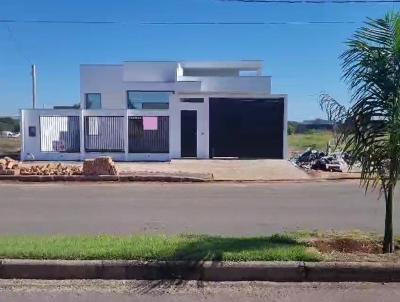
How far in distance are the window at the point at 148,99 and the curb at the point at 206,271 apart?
89.7 ft

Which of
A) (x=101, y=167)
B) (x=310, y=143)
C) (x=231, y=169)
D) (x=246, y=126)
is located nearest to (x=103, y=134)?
(x=246, y=126)

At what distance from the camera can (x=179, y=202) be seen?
12.8m

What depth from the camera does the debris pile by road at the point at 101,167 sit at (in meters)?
18.3

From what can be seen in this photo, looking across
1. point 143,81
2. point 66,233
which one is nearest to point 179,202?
point 66,233

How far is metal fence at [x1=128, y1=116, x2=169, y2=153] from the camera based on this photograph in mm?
26062

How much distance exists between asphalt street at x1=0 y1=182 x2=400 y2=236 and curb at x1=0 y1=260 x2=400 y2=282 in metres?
2.85

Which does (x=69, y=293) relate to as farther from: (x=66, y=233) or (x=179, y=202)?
(x=179, y=202)

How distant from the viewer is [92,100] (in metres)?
36.1

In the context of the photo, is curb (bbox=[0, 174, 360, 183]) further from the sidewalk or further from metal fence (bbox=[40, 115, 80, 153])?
metal fence (bbox=[40, 115, 80, 153])

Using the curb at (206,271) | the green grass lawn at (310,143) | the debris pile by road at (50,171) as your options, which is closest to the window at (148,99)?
the green grass lawn at (310,143)

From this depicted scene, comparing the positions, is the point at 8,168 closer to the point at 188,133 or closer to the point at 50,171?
the point at 50,171

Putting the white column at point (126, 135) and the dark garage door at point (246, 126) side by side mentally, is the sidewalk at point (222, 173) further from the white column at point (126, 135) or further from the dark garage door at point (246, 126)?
the dark garage door at point (246, 126)

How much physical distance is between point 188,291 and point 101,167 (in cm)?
1324

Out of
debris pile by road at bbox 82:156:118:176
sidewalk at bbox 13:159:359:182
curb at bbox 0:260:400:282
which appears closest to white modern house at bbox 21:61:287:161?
sidewalk at bbox 13:159:359:182
